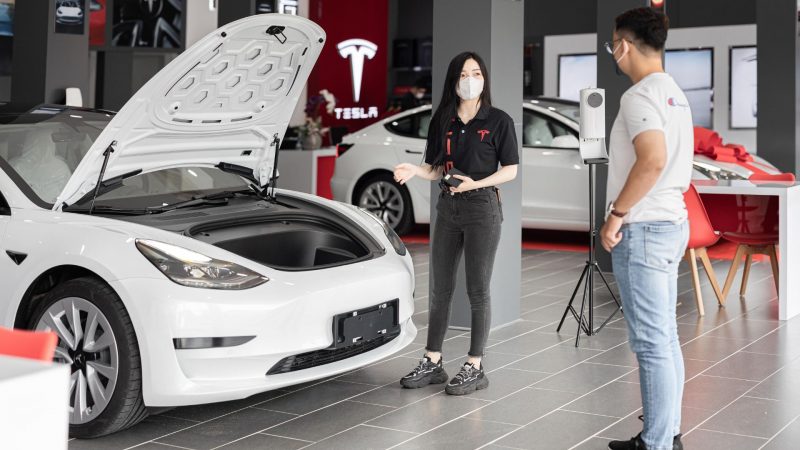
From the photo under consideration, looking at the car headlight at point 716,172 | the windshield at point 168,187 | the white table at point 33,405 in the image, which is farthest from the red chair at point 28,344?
the car headlight at point 716,172

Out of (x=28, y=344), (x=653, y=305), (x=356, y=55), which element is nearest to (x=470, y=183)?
(x=653, y=305)

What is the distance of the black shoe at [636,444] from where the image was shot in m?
3.94

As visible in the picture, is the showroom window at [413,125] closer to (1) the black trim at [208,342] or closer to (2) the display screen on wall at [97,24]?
(2) the display screen on wall at [97,24]

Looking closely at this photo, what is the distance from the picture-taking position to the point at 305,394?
4895mm

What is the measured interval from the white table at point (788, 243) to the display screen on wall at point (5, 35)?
10771 millimetres

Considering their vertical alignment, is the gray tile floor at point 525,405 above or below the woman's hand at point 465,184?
below

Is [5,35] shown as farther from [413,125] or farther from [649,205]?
[649,205]

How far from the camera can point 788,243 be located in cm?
705

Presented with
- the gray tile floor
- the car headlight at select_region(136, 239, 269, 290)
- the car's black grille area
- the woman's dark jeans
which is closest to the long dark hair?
the woman's dark jeans

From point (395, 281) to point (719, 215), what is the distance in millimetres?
4107

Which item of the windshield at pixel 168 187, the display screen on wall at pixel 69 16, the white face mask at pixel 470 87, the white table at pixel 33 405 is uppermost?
the display screen on wall at pixel 69 16

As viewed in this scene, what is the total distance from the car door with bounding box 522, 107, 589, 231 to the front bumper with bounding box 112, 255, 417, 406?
5.84m

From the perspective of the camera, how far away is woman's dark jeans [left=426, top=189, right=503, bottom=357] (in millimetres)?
4879

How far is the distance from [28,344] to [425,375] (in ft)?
9.83
